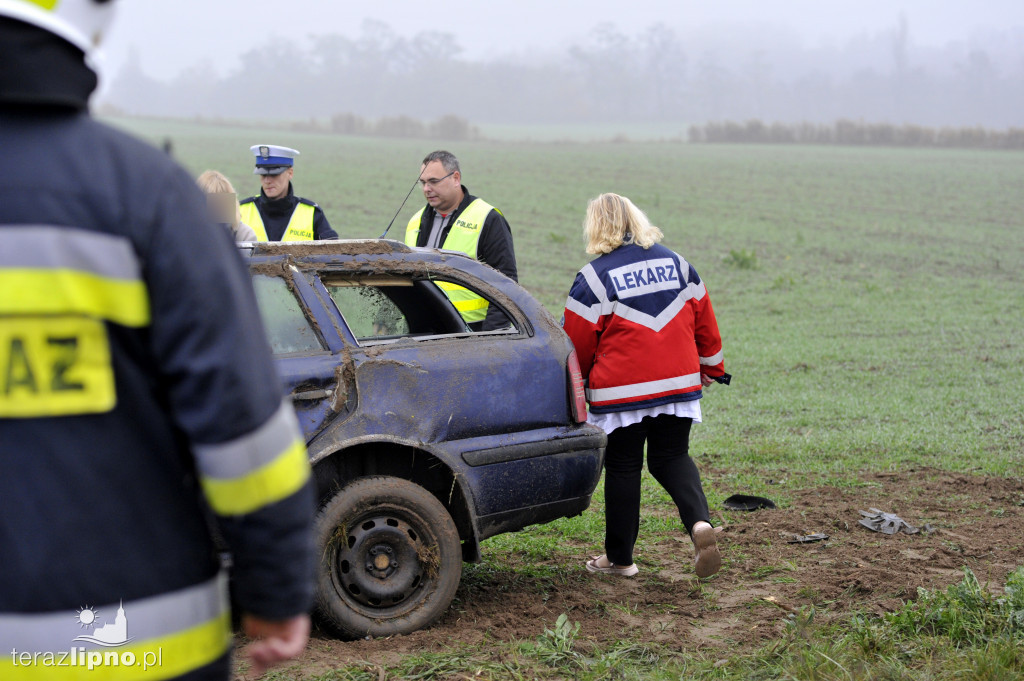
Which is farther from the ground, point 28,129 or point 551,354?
point 28,129

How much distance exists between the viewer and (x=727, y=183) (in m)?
41.6

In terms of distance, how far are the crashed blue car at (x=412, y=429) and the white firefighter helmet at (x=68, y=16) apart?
8.13ft

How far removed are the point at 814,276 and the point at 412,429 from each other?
16847 millimetres

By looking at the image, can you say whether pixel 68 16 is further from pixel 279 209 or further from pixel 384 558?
pixel 279 209

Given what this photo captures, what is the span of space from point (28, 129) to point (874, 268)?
21.4m

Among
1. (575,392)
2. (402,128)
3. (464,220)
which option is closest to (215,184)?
(464,220)

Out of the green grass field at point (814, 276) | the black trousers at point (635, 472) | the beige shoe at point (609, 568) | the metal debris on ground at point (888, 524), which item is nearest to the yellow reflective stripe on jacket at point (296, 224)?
the green grass field at point (814, 276)

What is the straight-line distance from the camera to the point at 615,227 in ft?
16.9

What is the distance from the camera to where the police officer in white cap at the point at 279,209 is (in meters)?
6.72

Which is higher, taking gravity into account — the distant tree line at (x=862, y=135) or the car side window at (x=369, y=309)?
the distant tree line at (x=862, y=135)

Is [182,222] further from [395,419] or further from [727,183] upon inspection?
[727,183]

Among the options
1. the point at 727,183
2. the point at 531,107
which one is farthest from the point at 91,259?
the point at 531,107

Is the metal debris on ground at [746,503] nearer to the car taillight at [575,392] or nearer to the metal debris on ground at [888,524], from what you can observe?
the metal debris on ground at [888,524]

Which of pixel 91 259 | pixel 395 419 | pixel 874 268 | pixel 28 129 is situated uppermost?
pixel 28 129
